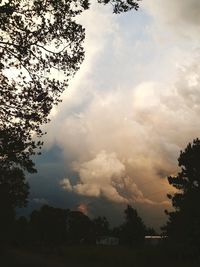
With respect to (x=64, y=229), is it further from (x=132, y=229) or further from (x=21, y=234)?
(x=132, y=229)

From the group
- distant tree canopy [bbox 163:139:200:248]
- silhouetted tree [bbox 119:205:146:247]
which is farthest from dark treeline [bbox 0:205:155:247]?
distant tree canopy [bbox 163:139:200:248]

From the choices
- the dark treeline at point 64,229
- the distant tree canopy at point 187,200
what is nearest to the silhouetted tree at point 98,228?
the dark treeline at point 64,229

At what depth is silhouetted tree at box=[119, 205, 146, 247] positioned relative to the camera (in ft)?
360

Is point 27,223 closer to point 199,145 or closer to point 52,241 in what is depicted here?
point 52,241

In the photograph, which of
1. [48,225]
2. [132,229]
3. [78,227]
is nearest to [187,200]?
[132,229]

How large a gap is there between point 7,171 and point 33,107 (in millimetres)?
3416

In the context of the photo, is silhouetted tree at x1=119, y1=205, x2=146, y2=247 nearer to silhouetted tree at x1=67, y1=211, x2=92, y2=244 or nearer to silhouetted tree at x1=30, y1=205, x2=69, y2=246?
silhouetted tree at x1=30, y1=205, x2=69, y2=246

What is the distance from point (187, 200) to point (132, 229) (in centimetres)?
6303

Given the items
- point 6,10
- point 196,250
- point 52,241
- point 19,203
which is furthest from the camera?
point 52,241

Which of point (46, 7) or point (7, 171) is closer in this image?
point (46, 7)

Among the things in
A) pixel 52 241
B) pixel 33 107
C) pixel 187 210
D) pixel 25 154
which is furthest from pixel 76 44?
pixel 52 241

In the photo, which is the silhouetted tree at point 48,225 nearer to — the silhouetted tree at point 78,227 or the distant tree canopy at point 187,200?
the silhouetted tree at point 78,227

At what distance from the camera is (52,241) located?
455 ft

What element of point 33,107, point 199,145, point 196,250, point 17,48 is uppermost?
point 199,145
